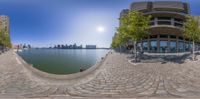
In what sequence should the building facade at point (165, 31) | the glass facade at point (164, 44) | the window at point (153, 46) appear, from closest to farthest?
the building facade at point (165, 31) → the glass facade at point (164, 44) → the window at point (153, 46)

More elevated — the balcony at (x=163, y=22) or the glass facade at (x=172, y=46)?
the balcony at (x=163, y=22)

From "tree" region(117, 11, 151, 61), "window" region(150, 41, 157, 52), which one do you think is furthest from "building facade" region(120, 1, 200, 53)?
"tree" region(117, 11, 151, 61)

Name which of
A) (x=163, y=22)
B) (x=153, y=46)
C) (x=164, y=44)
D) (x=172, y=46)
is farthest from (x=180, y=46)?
(x=163, y=22)

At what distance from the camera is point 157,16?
242 ft

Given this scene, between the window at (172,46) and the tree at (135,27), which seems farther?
the window at (172,46)

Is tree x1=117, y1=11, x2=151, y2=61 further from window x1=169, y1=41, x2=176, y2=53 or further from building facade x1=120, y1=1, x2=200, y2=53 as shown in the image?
window x1=169, y1=41, x2=176, y2=53

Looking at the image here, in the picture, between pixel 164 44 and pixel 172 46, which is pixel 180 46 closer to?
pixel 172 46

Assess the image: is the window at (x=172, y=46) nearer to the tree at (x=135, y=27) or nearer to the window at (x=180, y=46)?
the window at (x=180, y=46)

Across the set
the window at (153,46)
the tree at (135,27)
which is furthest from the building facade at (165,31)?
the tree at (135,27)

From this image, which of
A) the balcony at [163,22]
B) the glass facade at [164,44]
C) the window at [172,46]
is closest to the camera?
the balcony at [163,22]

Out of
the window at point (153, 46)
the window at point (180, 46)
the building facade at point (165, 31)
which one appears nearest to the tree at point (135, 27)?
the building facade at point (165, 31)

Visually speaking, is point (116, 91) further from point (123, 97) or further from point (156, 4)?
point (156, 4)

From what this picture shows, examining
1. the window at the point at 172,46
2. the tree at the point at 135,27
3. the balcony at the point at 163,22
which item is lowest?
the window at the point at 172,46

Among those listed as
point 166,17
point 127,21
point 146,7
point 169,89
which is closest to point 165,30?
point 166,17
